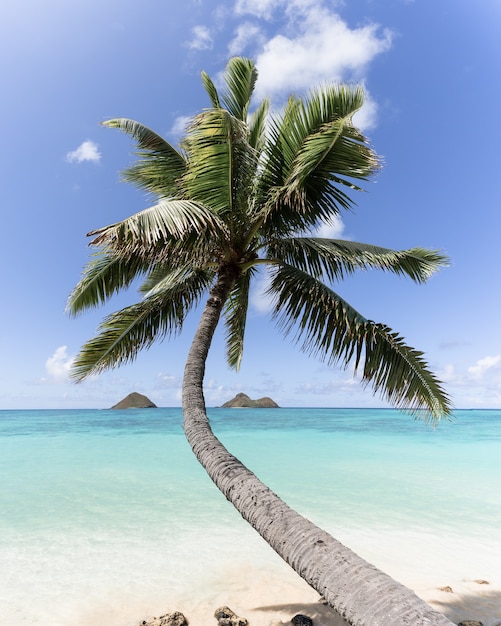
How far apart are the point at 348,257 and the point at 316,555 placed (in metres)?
4.38

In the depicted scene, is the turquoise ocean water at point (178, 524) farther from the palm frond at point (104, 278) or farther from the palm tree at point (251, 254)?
the palm frond at point (104, 278)

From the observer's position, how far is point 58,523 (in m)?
8.81

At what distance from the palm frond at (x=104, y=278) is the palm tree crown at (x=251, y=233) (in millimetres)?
20

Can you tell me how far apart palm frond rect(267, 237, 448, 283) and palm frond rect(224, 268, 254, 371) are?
1.12m

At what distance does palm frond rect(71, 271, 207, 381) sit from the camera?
20.1ft

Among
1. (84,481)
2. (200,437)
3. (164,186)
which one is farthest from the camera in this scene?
(84,481)

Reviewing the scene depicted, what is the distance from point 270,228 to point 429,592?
5.29m

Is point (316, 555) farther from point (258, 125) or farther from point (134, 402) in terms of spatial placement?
point (134, 402)

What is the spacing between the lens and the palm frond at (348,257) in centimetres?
614

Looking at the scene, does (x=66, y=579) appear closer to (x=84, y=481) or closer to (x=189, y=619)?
(x=189, y=619)

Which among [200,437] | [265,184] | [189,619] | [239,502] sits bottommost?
[189,619]

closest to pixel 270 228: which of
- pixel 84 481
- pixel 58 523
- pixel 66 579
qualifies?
pixel 66 579

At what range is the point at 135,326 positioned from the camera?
20.5ft

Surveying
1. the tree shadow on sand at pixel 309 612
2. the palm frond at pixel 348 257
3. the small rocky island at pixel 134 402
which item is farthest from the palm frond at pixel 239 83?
the small rocky island at pixel 134 402
